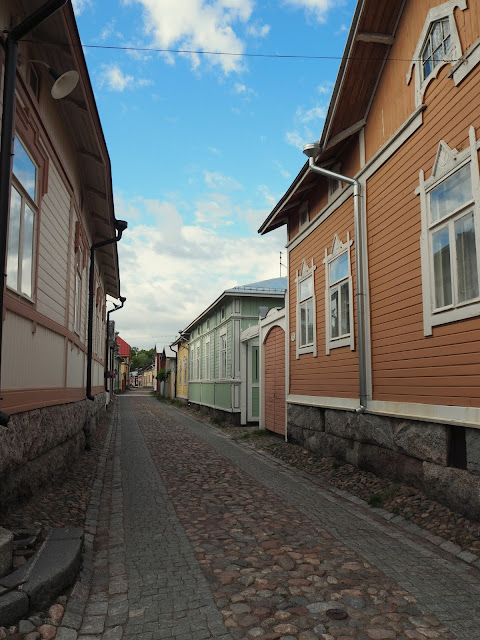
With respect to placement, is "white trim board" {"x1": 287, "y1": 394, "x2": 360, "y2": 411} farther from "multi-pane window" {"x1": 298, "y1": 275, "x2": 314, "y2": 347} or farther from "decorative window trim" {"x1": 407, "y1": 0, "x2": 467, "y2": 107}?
"decorative window trim" {"x1": 407, "y1": 0, "x2": 467, "y2": 107}

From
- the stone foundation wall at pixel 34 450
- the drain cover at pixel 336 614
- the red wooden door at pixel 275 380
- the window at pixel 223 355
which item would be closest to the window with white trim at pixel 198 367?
the window at pixel 223 355

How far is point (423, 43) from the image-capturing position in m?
6.64

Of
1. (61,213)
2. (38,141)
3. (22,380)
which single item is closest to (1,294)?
(22,380)

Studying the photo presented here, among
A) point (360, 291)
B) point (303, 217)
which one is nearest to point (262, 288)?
point (303, 217)

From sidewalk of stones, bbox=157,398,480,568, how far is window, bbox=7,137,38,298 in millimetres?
4757

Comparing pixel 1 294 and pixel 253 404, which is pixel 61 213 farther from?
pixel 253 404

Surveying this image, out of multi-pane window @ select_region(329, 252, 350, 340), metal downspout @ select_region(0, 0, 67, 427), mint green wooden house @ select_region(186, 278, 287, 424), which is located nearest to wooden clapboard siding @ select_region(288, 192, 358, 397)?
multi-pane window @ select_region(329, 252, 350, 340)

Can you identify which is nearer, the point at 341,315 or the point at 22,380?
the point at 22,380

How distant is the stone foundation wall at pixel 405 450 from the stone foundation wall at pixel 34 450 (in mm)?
4404

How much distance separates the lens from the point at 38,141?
5.97m

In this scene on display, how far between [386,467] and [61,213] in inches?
232

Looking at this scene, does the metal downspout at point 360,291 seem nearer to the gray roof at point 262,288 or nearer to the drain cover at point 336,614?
the drain cover at point 336,614

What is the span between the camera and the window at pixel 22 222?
5.14 metres

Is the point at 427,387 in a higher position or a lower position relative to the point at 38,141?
lower
